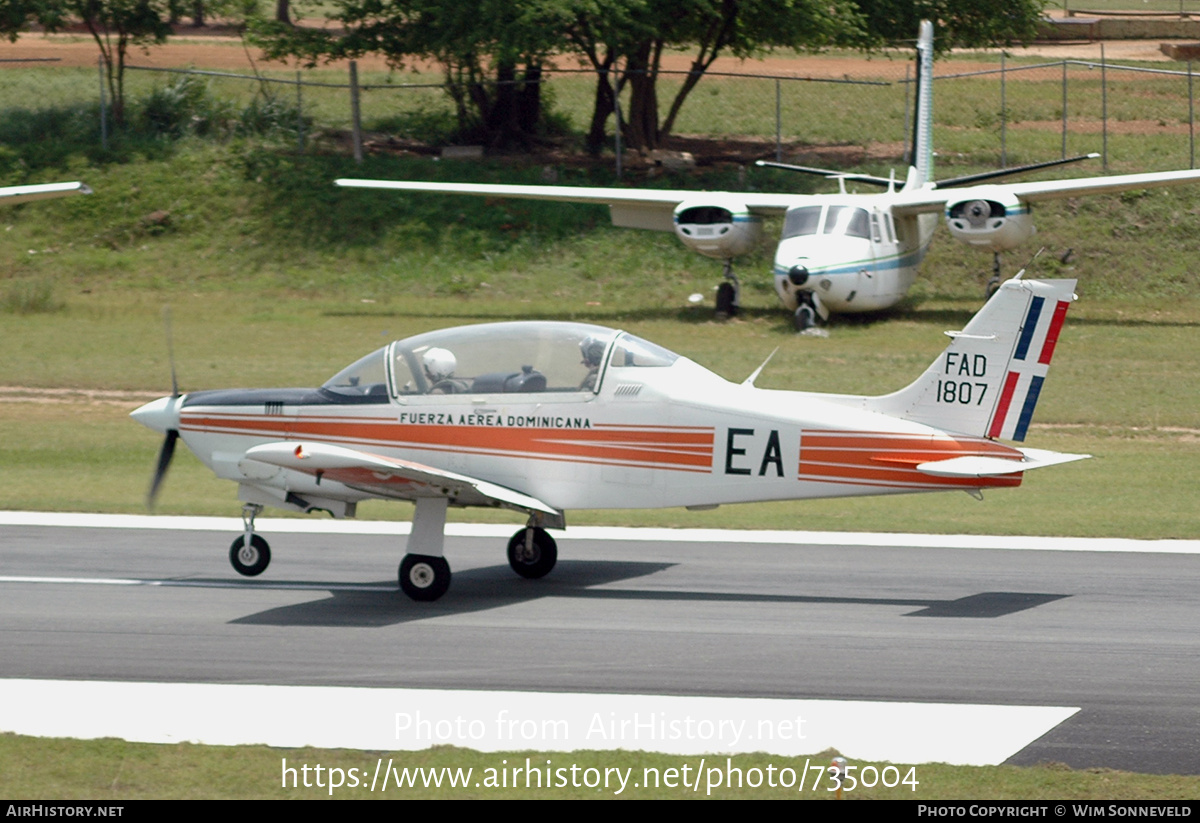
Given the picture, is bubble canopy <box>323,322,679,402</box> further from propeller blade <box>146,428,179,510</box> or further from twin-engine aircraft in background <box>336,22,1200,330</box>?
twin-engine aircraft in background <box>336,22,1200,330</box>

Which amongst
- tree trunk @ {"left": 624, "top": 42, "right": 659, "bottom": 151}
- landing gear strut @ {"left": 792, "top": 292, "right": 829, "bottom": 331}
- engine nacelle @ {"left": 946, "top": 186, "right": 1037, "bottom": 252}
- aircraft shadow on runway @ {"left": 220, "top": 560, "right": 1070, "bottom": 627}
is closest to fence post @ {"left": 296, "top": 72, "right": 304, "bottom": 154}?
tree trunk @ {"left": 624, "top": 42, "right": 659, "bottom": 151}

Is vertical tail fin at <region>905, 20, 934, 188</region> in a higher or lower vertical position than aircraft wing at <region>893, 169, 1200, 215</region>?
higher

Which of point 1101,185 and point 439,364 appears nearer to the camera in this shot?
point 439,364

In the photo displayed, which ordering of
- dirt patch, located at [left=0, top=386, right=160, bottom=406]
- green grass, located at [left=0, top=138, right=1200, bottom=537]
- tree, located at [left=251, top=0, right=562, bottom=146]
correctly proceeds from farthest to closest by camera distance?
tree, located at [left=251, top=0, right=562, bottom=146] → dirt patch, located at [left=0, top=386, right=160, bottom=406] → green grass, located at [left=0, top=138, right=1200, bottom=537]

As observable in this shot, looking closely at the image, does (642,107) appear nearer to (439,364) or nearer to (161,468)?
(439,364)

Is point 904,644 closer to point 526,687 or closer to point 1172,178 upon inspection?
point 526,687

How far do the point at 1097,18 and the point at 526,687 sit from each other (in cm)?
6094

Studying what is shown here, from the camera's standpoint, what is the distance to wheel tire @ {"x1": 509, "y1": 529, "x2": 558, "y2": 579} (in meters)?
12.7

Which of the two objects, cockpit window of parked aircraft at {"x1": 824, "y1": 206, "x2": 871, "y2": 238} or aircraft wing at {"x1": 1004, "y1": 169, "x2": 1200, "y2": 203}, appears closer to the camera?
aircraft wing at {"x1": 1004, "y1": 169, "x2": 1200, "y2": 203}

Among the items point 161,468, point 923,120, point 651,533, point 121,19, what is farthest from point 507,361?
point 121,19

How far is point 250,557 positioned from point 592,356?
130 inches

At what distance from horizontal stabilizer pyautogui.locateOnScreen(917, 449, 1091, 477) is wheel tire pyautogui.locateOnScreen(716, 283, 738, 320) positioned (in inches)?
809

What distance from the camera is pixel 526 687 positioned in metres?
9.45

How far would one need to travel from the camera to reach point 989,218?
29.6 m
